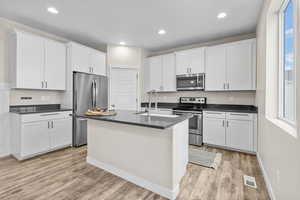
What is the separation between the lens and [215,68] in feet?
12.1

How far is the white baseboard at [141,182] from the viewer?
172 centimetres

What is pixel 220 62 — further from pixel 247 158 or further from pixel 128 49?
pixel 128 49

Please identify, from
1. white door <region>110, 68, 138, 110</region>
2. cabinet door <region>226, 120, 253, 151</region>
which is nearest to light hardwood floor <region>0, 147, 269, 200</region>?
→ cabinet door <region>226, 120, 253, 151</region>

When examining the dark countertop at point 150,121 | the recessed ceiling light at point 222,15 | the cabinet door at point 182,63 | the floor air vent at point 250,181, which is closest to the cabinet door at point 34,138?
the dark countertop at point 150,121

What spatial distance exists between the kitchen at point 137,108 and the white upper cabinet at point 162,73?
0.11 feet

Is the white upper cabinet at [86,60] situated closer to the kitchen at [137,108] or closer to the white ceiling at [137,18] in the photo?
the kitchen at [137,108]

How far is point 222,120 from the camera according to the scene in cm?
333

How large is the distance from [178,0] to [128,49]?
2505mm

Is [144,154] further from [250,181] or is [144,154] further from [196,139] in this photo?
[196,139]

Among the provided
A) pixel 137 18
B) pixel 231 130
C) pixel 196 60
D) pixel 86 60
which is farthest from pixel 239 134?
pixel 86 60

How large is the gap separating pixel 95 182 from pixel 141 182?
0.68m

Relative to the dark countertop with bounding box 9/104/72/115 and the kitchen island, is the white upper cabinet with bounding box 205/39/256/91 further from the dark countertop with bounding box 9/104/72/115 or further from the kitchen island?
the dark countertop with bounding box 9/104/72/115

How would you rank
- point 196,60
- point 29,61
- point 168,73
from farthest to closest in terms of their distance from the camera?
point 168,73
point 196,60
point 29,61

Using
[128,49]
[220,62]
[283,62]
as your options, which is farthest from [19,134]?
[220,62]
